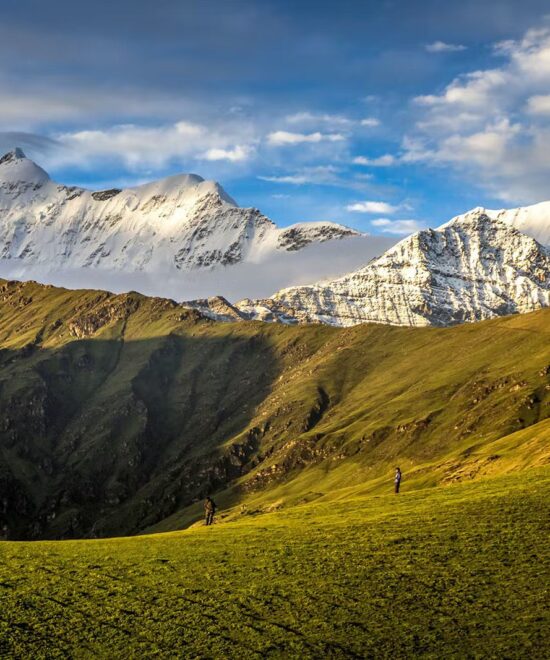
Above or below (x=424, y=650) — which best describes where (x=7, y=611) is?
above

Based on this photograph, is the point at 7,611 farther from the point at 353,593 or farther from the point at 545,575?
the point at 545,575

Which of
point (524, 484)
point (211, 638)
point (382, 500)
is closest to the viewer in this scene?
point (211, 638)

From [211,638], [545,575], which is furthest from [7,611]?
[545,575]

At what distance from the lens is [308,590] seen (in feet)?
160

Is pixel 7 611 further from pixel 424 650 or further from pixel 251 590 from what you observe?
pixel 424 650

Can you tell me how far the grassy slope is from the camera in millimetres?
41688

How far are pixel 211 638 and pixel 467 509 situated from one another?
2643 cm

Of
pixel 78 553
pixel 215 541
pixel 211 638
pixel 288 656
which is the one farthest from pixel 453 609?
pixel 78 553

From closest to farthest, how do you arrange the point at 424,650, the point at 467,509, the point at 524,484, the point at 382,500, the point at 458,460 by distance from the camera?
1. the point at 424,650
2. the point at 467,509
3. the point at 524,484
4. the point at 382,500
5. the point at 458,460

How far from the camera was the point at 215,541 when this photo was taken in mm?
64375

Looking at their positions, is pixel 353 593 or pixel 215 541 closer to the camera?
pixel 353 593

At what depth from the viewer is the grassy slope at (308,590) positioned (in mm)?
41688

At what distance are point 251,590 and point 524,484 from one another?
29.9 m

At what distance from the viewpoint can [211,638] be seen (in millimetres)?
42750
